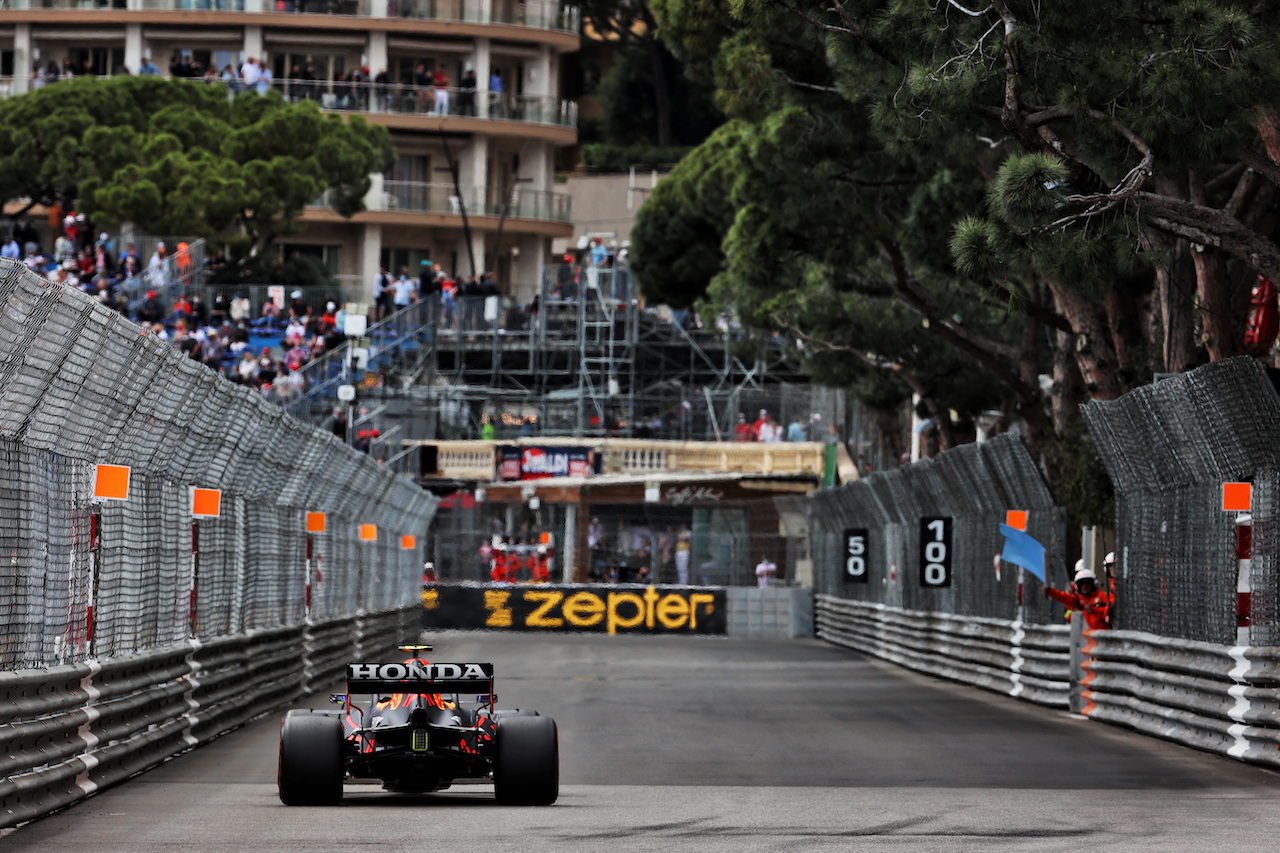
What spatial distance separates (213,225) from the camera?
62.7 m

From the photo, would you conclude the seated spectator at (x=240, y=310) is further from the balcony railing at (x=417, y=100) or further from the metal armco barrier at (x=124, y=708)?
the metal armco barrier at (x=124, y=708)

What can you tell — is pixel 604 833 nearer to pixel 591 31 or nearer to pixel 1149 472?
A: pixel 1149 472

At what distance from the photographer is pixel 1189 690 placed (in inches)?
628

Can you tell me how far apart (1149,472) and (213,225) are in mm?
49175

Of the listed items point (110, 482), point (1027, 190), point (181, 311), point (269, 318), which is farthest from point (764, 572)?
point (110, 482)

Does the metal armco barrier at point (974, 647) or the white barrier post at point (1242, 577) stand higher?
the white barrier post at point (1242, 577)

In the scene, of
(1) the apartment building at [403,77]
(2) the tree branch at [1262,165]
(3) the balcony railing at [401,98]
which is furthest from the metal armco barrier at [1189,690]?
(3) the balcony railing at [401,98]

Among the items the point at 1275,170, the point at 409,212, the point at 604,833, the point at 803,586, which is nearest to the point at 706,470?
the point at 803,586

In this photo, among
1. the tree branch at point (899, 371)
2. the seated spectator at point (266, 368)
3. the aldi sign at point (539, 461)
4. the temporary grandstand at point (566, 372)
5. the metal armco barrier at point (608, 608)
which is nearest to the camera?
the tree branch at point (899, 371)

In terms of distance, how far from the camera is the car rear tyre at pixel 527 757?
37.0 feet

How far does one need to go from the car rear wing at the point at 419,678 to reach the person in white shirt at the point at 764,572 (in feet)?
111

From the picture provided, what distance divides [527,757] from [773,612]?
31.5m

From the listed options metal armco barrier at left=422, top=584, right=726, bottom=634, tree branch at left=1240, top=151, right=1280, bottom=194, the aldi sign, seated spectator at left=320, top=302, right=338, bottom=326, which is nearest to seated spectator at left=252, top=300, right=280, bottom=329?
seated spectator at left=320, top=302, right=338, bottom=326

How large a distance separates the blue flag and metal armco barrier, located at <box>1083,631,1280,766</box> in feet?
2.83
